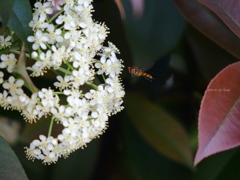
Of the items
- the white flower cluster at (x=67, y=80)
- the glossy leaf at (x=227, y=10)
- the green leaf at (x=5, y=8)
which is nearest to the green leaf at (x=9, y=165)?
the white flower cluster at (x=67, y=80)

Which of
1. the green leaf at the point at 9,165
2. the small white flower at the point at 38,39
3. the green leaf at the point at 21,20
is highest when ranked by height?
the green leaf at the point at 21,20

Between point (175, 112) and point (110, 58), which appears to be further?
point (175, 112)

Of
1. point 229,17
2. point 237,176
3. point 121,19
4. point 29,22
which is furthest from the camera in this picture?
point 237,176

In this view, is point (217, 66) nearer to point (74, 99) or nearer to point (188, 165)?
point (188, 165)

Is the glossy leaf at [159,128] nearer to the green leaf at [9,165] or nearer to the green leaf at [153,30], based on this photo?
the green leaf at [153,30]

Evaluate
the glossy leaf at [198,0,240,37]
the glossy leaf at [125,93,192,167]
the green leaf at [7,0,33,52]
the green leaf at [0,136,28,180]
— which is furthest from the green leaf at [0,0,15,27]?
the glossy leaf at [125,93,192,167]

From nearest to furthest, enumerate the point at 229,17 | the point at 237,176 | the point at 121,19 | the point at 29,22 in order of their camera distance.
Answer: the point at 29,22
the point at 229,17
the point at 121,19
the point at 237,176

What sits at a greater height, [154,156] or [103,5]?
[103,5]

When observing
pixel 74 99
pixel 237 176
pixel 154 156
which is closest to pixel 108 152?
pixel 154 156
